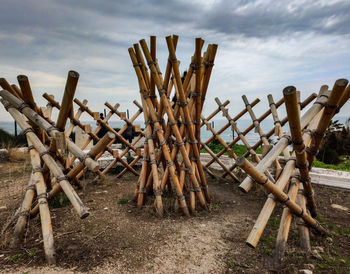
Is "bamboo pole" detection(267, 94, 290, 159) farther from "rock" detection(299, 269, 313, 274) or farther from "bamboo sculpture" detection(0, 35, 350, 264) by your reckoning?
"rock" detection(299, 269, 313, 274)

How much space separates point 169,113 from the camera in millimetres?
3391

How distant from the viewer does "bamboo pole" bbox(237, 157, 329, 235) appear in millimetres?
1910

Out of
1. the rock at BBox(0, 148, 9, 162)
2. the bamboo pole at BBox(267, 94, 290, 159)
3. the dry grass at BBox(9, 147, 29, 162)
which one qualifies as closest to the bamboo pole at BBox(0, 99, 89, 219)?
the bamboo pole at BBox(267, 94, 290, 159)

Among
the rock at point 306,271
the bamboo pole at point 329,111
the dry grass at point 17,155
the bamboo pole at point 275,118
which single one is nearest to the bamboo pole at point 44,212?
the rock at point 306,271

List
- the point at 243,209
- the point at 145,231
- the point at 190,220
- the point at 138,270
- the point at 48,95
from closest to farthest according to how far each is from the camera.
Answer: the point at 138,270 < the point at 145,231 < the point at 190,220 < the point at 243,209 < the point at 48,95

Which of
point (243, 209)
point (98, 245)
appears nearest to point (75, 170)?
point (98, 245)

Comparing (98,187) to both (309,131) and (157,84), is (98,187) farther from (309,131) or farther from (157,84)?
(309,131)

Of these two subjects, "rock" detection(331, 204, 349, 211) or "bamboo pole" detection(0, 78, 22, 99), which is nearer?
"bamboo pole" detection(0, 78, 22, 99)

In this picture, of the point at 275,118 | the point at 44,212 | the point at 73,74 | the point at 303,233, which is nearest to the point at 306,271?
the point at 303,233

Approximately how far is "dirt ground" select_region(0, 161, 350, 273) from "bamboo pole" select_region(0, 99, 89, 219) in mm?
537

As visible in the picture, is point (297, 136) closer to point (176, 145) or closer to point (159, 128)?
point (176, 145)

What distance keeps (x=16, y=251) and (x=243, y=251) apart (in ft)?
7.43

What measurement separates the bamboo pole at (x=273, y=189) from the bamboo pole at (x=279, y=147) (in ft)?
0.28

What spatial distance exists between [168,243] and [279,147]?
148cm
